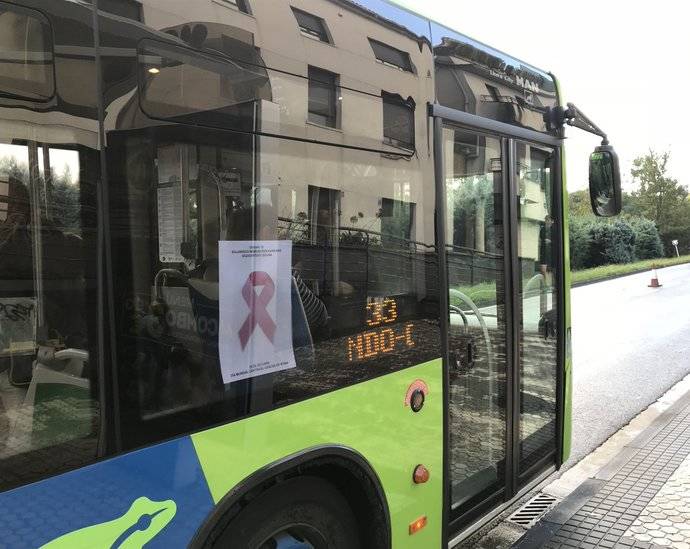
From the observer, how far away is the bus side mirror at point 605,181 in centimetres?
408

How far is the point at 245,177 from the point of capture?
188cm

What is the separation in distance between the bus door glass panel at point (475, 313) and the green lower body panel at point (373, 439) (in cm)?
30

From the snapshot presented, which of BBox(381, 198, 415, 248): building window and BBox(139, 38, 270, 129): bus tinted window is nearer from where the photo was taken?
BBox(139, 38, 270, 129): bus tinted window

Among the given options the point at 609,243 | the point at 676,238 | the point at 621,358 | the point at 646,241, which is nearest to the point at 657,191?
the point at 676,238

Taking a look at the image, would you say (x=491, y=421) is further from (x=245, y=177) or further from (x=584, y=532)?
(x=245, y=177)

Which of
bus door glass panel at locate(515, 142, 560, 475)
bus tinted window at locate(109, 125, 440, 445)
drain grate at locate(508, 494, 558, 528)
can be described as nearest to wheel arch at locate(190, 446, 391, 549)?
bus tinted window at locate(109, 125, 440, 445)

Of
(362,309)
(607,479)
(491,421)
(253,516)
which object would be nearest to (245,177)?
(362,309)

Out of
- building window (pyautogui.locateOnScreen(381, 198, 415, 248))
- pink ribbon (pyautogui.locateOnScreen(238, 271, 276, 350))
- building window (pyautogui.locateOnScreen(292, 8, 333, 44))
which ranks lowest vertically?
pink ribbon (pyautogui.locateOnScreen(238, 271, 276, 350))

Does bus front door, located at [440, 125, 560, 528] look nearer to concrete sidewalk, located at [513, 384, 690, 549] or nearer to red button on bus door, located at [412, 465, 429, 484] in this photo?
red button on bus door, located at [412, 465, 429, 484]

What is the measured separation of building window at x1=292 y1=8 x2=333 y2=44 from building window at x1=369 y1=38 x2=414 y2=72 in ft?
0.92

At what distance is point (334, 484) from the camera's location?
2.31 metres

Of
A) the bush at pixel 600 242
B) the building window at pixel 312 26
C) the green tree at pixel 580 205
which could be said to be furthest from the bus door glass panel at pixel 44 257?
the green tree at pixel 580 205

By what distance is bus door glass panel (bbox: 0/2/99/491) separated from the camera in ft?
4.55

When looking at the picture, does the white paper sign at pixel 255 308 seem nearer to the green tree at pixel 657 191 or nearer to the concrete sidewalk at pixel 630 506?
the concrete sidewalk at pixel 630 506
